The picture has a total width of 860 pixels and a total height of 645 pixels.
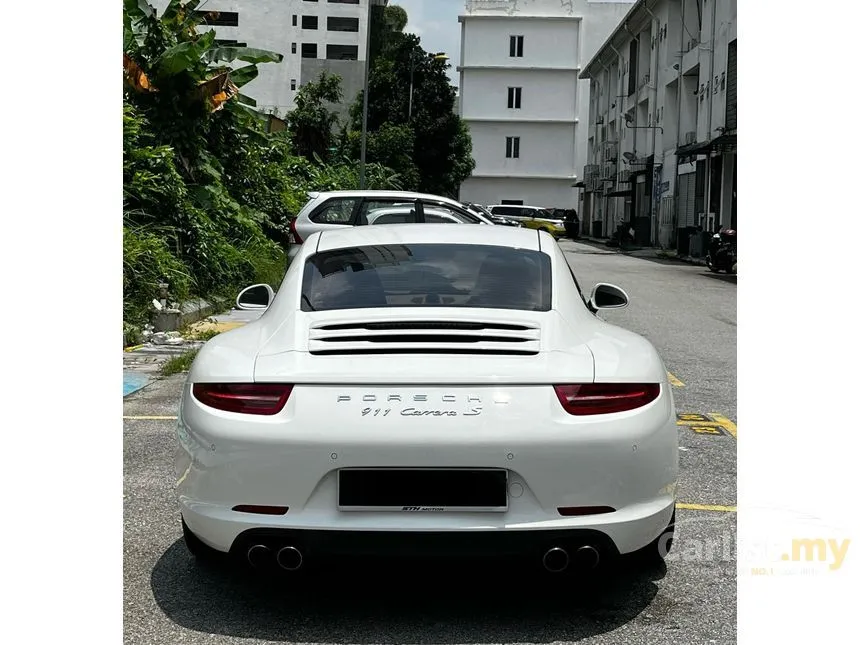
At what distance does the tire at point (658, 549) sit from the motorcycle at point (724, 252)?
23060mm

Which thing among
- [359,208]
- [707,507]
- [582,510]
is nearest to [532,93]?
[359,208]

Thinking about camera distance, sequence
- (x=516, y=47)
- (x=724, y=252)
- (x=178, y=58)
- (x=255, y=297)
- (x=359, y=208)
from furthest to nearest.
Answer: (x=516, y=47)
(x=724, y=252)
(x=359, y=208)
(x=178, y=58)
(x=255, y=297)

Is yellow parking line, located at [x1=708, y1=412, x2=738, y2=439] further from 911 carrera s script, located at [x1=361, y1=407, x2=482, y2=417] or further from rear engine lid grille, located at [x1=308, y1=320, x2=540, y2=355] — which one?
911 carrera s script, located at [x1=361, y1=407, x2=482, y2=417]

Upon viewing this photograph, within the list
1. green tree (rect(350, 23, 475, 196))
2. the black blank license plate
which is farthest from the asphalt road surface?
green tree (rect(350, 23, 475, 196))

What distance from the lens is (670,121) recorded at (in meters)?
46.2

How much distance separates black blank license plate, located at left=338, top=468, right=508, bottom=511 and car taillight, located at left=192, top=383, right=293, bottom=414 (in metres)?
0.33

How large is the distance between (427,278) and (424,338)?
781 mm

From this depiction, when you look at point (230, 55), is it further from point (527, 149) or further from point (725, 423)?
point (527, 149)

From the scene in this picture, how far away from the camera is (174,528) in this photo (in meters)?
5.22

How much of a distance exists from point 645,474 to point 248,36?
7569cm

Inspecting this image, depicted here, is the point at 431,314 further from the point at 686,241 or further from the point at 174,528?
the point at 686,241

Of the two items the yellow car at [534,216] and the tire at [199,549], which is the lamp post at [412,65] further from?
the tire at [199,549]

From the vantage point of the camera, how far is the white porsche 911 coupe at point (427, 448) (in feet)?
12.2
